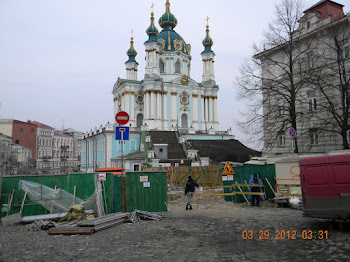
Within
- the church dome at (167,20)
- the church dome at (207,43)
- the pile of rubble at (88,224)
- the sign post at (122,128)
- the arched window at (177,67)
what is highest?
the church dome at (167,20)

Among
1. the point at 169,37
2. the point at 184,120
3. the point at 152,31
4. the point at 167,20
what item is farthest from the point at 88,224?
the point at 167,20

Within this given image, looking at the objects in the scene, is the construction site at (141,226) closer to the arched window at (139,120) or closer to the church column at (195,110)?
the church column at (195,110)

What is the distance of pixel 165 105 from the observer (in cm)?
5216

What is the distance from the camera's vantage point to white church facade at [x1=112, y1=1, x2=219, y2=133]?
169ft

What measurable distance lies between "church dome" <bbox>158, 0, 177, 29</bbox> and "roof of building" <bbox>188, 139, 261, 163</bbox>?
28006 mm

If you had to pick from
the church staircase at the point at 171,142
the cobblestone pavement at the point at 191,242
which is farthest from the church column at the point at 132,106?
the cobblestone pavement at the point at 191,242

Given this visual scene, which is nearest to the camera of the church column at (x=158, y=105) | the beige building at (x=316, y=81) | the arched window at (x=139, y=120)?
the beige building at (x=316, y=81)

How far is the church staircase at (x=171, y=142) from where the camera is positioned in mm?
34531

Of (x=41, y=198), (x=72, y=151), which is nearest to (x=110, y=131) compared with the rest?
(x=41, y=198)

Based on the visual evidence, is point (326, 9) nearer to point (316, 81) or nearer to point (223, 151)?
point (316, 81)

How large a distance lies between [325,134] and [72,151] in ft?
250

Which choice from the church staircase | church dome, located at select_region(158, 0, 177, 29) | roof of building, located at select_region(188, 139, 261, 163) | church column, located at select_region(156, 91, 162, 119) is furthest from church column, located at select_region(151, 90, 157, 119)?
church dome, located at select_region(158, 0, 177, 29)
